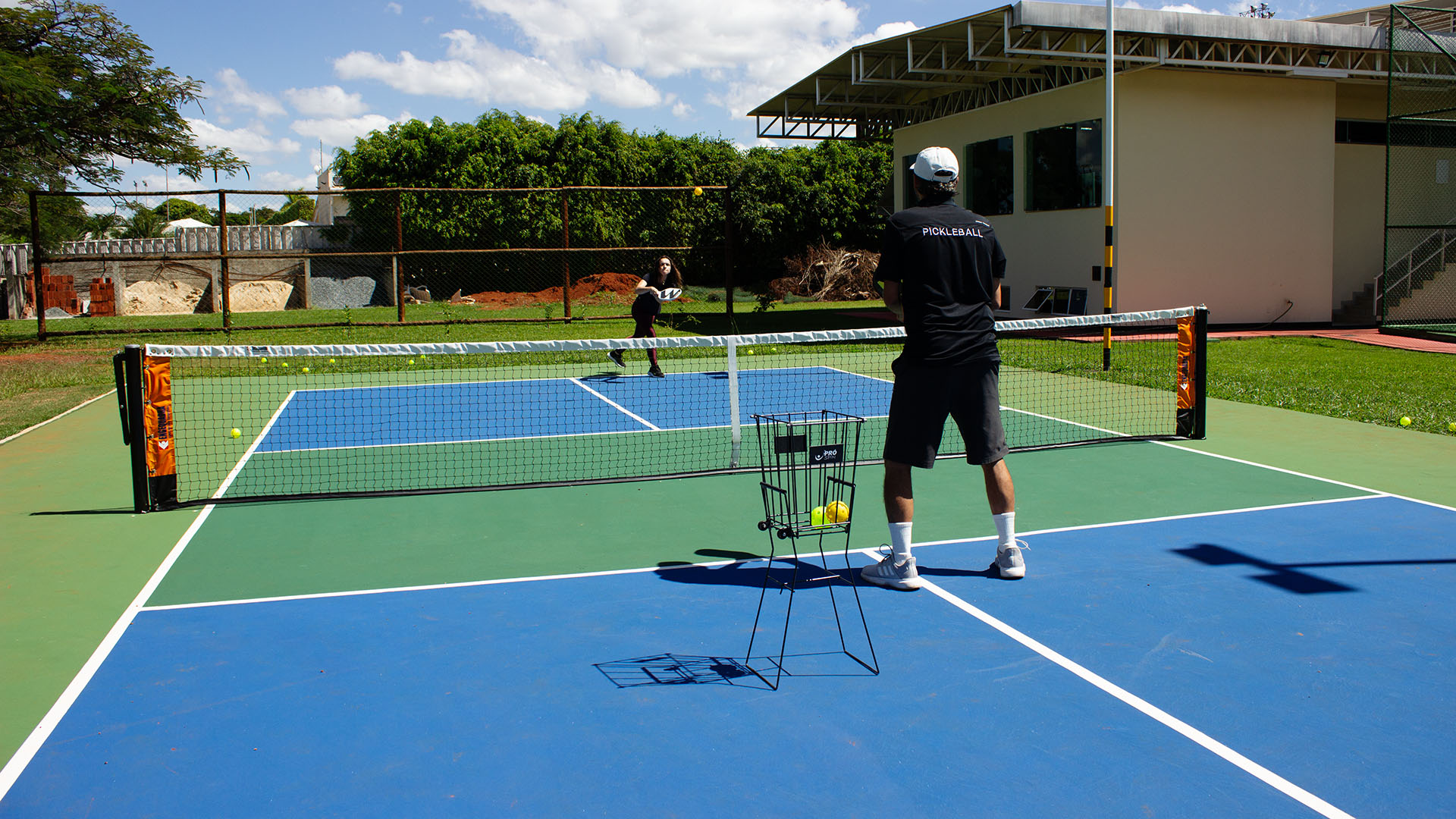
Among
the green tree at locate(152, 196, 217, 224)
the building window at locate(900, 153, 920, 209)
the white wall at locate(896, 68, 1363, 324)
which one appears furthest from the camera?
the green tree at locate(152, 196, 217, 224)

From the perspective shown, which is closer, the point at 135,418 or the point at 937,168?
the point at 937,168

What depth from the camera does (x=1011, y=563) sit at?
16.8ft

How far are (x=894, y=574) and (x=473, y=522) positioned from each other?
2.84 meters

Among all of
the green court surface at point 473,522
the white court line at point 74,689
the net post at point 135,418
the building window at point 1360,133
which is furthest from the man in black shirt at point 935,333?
the building window at point 1360,133

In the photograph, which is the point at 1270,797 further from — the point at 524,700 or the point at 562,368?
the point at 562,368

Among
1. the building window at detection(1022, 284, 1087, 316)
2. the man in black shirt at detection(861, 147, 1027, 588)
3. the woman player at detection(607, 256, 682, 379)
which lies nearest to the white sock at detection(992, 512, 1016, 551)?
the man in black shirt at detection(861, 147, 1027, 588)

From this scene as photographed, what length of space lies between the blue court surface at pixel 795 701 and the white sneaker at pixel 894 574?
0.11m

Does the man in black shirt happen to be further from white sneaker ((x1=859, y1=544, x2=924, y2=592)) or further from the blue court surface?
the blue court surface

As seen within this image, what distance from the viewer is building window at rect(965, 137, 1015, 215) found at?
22297 millimetres

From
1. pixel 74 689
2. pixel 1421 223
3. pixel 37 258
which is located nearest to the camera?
pixel 74 689

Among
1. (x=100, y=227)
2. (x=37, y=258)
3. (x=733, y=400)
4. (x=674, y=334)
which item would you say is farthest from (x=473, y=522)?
(x=100, y=227)

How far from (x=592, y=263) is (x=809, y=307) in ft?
26.7

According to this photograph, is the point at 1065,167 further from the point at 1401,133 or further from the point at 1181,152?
the point at 1401,133

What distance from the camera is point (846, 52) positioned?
21750 millimetres
